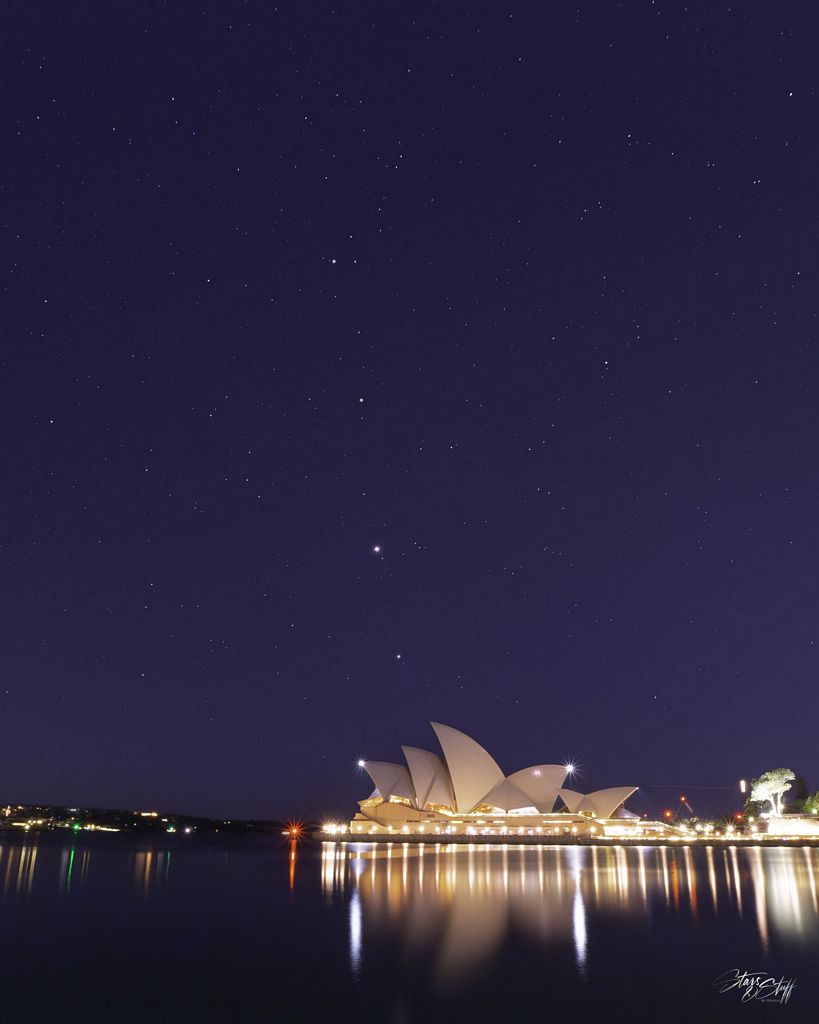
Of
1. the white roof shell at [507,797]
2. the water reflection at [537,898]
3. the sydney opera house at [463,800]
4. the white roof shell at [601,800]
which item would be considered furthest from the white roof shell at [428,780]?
the water reflection at [537,898]

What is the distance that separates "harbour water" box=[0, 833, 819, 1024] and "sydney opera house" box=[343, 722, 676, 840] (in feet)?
125

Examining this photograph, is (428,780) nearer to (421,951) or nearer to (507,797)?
(507,797)

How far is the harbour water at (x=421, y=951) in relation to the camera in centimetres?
1634

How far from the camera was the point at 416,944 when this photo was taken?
2197cm

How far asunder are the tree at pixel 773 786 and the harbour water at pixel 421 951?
49.2 meters

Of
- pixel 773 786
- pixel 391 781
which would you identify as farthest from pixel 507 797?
pixel 773 786

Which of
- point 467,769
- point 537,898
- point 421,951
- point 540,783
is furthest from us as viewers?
point 540,783

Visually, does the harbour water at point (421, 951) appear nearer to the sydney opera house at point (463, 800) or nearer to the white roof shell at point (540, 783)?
the sydney opera house at point (463, 800)

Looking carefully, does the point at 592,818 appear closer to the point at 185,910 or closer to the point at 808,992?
the point at 185,910

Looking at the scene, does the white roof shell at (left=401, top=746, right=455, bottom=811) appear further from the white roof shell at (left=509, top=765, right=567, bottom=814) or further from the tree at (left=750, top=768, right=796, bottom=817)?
the tree at (left=750, top=768, right=796, bottom=817)

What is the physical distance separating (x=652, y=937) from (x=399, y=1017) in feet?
35.8

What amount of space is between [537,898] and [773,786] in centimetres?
6632

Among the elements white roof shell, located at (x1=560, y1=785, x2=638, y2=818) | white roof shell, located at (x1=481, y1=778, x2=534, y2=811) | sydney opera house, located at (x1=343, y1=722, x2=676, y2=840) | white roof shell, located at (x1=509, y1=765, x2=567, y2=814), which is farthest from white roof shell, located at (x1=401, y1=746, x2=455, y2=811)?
white roof shell, located at (x1=560, y1=785, x2=638, y2=818)

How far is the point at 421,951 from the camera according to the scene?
21.1 meters
